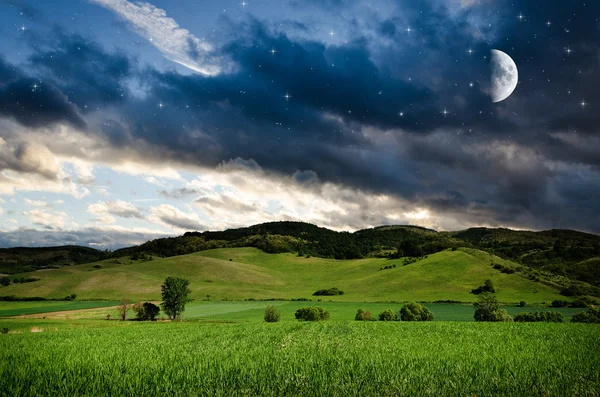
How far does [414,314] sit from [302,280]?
117 m

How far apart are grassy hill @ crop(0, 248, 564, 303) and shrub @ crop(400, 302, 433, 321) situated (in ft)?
179

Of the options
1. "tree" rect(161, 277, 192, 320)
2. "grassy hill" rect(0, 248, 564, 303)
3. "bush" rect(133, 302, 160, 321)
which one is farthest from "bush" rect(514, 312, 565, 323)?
"bush" rect(133, 302, 160, 321)

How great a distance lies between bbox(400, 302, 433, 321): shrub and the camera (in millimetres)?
66125

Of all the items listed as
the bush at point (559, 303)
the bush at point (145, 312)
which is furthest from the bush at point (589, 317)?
the bush at point (145, 312)

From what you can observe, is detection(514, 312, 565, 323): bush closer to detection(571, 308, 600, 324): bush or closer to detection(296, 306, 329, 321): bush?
detection(571, 308, 600, 324): bush

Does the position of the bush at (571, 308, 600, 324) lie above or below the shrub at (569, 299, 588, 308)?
above

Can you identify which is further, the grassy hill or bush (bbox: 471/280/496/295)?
bush (bbox: 471/280/496/295)

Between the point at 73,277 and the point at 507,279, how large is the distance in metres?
151

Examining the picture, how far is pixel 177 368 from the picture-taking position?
1658 cm

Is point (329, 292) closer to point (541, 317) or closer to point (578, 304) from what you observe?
point (578, 304)

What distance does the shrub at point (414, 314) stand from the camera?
217 feet

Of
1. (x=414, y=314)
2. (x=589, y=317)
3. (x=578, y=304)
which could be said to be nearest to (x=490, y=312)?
(x=414, y=314)

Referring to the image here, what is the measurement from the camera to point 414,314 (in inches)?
2635

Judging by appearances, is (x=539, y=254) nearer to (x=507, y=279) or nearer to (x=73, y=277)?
(x=507, y=279)
